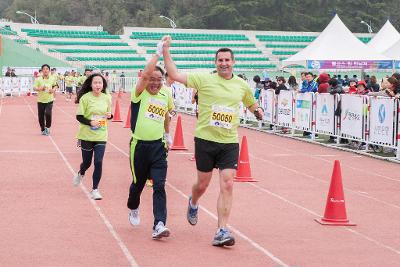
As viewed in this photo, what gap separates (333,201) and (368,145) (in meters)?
10.3

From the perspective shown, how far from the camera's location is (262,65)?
82.5 m

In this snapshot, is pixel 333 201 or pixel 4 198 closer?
pixel 333 201

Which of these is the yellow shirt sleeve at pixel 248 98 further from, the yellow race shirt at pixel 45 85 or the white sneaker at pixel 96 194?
the yellow race shirt at pixel 45 85

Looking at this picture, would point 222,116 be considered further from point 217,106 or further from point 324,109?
point 324,109

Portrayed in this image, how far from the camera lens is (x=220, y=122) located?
9.09 meters

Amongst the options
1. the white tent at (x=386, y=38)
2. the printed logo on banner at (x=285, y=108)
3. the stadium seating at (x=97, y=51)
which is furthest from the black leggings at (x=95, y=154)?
the stadium seating at (x=97, y=51)

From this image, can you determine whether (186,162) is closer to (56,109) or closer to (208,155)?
(208,155)

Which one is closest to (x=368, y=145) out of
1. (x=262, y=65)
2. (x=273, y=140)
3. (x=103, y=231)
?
(x=273, y=140)

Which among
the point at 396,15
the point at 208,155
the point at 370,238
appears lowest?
the point at 370,238

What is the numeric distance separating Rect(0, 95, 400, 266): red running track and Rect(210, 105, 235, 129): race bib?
4.16 ft

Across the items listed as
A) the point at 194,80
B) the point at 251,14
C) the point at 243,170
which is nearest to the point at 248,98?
the point at 194,80

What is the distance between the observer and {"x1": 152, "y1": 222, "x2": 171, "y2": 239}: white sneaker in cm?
915

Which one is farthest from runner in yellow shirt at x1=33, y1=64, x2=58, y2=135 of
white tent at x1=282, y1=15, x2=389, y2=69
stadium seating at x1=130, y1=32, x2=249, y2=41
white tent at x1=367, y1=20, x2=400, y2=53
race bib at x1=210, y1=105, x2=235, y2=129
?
stadium seating at x1=130, y1=32, x2=249, y2=41

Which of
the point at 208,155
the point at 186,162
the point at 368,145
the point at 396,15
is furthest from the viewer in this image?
the point at 396,15
